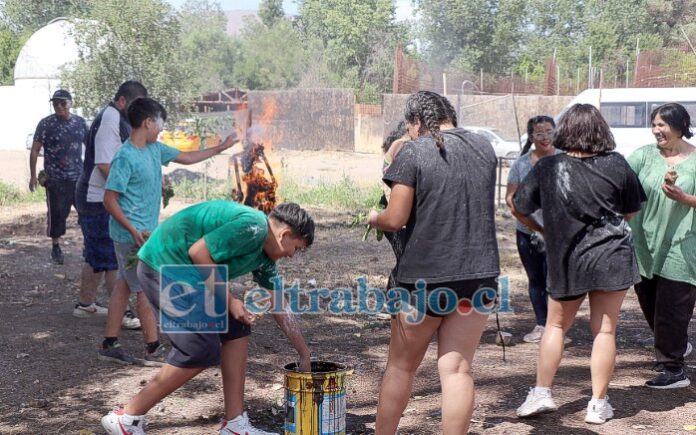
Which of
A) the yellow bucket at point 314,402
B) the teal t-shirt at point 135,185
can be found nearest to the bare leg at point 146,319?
the teal t-shirt at point 135,185

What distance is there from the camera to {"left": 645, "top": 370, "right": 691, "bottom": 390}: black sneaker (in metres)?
5.38

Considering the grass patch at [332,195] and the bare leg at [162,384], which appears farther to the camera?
the grass patch at [332,195]

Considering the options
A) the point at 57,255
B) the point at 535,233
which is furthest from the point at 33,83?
the point at 535,233

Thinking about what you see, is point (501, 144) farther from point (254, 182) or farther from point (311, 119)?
point (254, 182)

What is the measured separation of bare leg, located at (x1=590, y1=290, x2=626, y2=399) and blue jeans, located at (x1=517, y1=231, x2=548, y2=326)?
1678 mm

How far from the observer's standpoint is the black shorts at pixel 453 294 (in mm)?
3820

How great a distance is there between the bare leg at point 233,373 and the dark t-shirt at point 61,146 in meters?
5.34

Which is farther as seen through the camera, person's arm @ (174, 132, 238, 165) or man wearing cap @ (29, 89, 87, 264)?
man wearing cap @ (29, 89, 87, 264)

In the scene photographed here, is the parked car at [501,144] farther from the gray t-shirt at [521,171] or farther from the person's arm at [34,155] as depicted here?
the gray t-shirt at [521,171]

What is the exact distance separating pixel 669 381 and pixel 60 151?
6492mm

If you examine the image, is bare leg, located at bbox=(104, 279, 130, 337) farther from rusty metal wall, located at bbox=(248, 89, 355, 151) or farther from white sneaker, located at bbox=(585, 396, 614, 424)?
rusty metal wall, located at bbox=(248, 89, 355, 151)

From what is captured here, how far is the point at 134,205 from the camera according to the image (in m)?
5.61

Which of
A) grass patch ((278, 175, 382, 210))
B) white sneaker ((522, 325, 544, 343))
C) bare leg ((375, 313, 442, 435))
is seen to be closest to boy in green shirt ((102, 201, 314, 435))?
bare leg ((375, 313, 442, 435))

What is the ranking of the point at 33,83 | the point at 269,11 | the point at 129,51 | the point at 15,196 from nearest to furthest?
1. the point at 15,196
2. the point at 129,51
3. the point at 33,83
4. the point at 269,11
